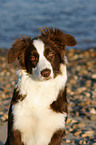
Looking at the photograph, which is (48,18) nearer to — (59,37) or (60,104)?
(59,37)

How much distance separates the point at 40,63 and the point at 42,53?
17cm

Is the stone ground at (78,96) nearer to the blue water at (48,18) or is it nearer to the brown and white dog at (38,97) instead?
the brown and white dog at (38,97)

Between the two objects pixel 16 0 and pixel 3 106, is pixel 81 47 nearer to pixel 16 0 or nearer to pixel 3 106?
pixel 3 106

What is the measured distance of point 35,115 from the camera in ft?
15.3

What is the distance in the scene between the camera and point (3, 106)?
26.1 feet

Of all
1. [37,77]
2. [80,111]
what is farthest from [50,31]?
[80,111]

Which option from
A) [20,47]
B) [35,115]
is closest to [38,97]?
[35,115]

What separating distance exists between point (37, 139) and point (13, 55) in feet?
4.45

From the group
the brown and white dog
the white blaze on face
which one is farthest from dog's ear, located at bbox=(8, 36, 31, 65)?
the white blaze on face

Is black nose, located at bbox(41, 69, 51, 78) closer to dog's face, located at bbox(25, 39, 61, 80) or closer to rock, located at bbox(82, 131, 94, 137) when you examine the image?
dog's face, located at bbox(25, 39, 61, 80)

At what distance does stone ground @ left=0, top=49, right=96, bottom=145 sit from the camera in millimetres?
6192

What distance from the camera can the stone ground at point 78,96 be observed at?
6192 mm

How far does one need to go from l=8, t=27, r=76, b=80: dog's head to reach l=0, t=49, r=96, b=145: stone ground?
1843 mm

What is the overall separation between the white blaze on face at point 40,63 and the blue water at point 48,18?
1128 cm
